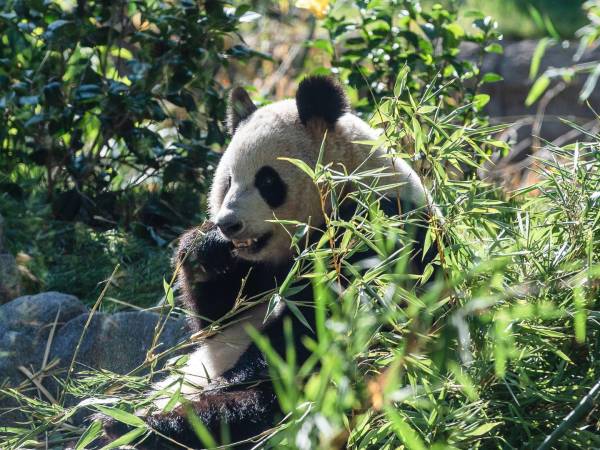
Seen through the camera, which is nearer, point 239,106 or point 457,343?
point 457,343

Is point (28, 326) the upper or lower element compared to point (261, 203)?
lower

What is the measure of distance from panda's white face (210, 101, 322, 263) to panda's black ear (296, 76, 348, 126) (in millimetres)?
106

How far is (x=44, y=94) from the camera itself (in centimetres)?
479

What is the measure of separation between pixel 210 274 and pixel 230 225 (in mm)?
314

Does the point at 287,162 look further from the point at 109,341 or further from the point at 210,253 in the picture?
the point at 109,341

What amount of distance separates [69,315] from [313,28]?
501 cm

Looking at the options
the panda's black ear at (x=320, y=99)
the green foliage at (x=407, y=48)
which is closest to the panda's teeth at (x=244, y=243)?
the panda's black ear at (x=320, y=99)

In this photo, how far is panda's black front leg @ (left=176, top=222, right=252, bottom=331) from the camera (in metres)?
3.40

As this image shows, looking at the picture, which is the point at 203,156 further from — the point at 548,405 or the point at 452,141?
the point at 548,405

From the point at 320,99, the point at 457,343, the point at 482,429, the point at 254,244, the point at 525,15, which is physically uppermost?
the point at 320,99

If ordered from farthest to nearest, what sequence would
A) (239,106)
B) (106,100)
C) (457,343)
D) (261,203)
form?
(106,100)
(239,106)
(261,203)
(457,343)

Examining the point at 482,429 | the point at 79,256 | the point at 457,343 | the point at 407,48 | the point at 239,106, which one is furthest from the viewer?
the point at 407,48

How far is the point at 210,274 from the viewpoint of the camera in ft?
11.2

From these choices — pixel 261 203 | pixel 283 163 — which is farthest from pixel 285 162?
pixel 261 203
